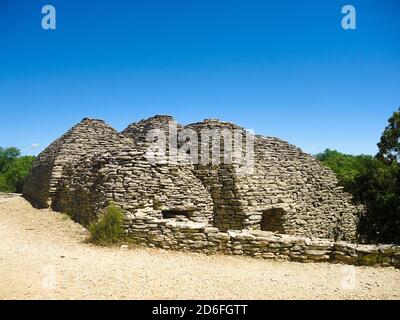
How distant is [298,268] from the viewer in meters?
7.09

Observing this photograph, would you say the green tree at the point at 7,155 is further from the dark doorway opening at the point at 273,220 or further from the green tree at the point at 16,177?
the dark doorway opening at the point at 273,220

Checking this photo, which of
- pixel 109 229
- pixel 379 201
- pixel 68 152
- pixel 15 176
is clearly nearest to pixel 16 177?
pixel 15 176

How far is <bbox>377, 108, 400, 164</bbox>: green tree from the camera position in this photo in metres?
18.9

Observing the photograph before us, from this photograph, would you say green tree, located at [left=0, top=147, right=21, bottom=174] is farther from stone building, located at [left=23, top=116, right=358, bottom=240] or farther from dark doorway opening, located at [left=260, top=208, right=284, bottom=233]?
dark doorway opening, located at [left=260, top=208, right=284, bottom=233]

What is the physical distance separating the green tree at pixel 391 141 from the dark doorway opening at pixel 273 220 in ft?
33.8

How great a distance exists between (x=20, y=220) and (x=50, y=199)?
11.3ft

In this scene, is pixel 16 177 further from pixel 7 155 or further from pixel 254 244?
pixel 254 244

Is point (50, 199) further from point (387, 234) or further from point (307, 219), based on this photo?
point (387, 234)

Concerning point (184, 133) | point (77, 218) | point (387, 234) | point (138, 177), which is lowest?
point (387, 234)

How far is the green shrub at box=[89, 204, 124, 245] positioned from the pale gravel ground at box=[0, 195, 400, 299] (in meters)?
0.32

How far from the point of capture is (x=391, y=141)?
19.1 metres

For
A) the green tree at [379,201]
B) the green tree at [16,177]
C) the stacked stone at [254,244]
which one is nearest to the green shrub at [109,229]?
the stacked stone at [254,244]

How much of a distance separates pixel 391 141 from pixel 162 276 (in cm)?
1821
